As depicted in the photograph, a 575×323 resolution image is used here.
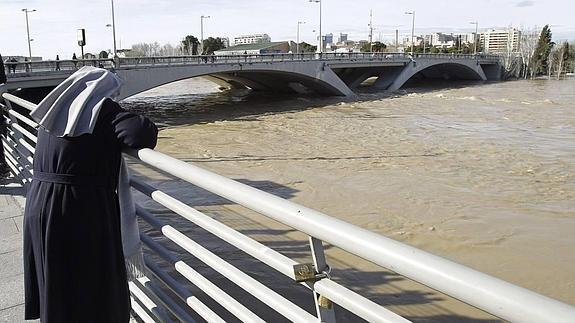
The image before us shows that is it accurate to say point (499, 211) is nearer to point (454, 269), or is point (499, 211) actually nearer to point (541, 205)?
point (541, 205)

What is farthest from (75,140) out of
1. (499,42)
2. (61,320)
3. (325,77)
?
(499,42)

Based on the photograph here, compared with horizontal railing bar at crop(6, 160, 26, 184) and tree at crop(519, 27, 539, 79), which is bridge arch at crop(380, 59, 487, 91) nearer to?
tree at crop(519, 27, 539, 79)

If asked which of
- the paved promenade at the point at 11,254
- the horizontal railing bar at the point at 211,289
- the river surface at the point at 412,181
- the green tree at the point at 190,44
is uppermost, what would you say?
the green tree at the point at 190,44

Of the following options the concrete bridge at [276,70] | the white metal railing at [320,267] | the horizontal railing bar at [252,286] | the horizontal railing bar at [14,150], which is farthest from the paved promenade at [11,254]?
the concrete bridge at [276,70]

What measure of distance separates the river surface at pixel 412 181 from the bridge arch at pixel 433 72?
54.8 feet

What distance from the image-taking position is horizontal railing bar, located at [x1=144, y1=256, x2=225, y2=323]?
5.65 ft

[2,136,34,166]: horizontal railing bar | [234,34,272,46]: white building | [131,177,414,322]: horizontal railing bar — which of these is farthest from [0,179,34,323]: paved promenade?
[234,34,272,46]: white building

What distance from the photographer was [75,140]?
175 centimetres

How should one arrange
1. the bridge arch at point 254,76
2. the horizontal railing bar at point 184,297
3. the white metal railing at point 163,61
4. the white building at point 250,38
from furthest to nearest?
the white building at point 250,38 → the bridge arch at point 254,76 → the white metal railing at point 163,61 → the horizontal railing bar at point 184,297

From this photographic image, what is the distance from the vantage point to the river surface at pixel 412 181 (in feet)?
21.3

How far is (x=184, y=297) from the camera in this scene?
6.20 feet

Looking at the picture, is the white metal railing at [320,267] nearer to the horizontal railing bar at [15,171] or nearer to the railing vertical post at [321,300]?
the railing vertical post at [321,300]

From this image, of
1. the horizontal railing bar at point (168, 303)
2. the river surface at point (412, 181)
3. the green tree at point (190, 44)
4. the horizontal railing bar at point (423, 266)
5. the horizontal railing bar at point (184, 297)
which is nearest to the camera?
the horizontal railing bar at point (423, 266)

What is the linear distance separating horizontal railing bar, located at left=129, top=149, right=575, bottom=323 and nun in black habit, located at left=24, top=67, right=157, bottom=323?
63 cm
